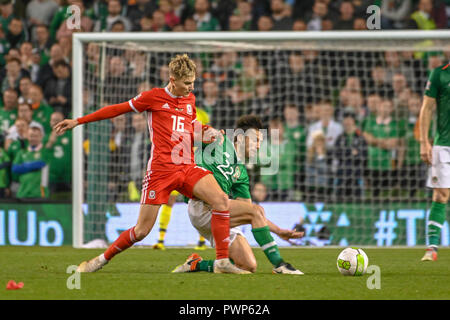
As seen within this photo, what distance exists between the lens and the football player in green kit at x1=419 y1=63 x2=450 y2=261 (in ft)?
23.5

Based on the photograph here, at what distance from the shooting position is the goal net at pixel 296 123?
389 inches

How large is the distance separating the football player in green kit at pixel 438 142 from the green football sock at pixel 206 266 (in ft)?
7.82

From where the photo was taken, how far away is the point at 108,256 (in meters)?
5.96

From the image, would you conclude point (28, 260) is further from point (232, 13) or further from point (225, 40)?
point (232, 13)

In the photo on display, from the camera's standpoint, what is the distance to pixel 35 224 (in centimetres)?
1018

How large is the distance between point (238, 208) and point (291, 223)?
377 centimetres

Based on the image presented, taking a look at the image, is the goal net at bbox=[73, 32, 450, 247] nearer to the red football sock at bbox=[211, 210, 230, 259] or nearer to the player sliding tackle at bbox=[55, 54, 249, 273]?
the player sliding tackle at bbox=[55, 54, 249, 273]

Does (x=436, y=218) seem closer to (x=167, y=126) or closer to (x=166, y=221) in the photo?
(x=167, y=126)

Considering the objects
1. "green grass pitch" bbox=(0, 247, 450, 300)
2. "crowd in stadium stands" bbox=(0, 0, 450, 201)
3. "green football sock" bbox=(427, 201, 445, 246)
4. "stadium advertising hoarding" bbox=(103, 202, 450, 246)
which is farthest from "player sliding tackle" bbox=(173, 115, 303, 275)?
"crowd in stadium stands" bbox=(0, 0, 450, 201)

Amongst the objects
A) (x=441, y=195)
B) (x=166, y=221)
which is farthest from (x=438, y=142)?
(x=166, y=221)

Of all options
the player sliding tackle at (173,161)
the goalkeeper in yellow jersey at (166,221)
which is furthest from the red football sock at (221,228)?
the goalkeeper in yellow jersey at (166,221)

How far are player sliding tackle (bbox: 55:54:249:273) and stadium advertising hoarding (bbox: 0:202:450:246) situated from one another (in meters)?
3.97

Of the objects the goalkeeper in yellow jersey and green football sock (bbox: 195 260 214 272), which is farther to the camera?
the goalkeeper in yellow jersey

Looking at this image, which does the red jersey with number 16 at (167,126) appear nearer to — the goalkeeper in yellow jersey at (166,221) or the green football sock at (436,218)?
the green football sock at (436,218)
